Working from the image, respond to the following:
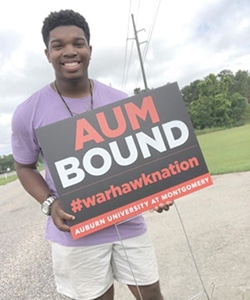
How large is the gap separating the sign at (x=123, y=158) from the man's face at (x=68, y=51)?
0.81 ft

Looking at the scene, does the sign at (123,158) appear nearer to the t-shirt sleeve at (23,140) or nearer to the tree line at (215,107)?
the t-shirt sleeve at (23,140)

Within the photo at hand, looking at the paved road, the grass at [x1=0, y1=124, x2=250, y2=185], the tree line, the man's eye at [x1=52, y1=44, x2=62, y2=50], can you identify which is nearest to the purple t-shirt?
the man's eye at [x1=52, y1=44, x2=62, y2=50]

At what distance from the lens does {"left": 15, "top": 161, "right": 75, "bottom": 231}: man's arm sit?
65.1 inches

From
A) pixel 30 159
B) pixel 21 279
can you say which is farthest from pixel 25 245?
pixel 30 159

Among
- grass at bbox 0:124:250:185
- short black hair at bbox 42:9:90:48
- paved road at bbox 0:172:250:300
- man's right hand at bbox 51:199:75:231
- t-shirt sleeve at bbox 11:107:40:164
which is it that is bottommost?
grass at bbox 0:124:250:185

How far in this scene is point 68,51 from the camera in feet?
5.61

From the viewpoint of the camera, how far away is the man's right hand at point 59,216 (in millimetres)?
1637

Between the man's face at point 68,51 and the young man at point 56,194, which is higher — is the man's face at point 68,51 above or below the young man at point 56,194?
above

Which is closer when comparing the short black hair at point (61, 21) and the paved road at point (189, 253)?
the short black hair at point (61, 21)

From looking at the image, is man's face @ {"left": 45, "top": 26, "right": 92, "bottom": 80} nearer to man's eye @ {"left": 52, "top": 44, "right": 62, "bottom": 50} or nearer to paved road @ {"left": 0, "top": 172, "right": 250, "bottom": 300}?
man's eye @ {"left": 52, "top": 44, "right": 62, "bottom": 50}

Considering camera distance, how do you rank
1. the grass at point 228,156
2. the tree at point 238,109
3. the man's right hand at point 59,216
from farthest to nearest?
the tree at point 238,109 → the grass at point 228,156 → the man's right hand at point 59,216

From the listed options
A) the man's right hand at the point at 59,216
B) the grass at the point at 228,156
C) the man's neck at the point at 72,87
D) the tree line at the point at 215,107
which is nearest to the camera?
the man's right hand at the point at 59,216

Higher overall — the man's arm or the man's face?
the man's face

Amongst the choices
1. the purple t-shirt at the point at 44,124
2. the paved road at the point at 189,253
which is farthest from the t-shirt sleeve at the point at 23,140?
the paved road at the point at 189,253
